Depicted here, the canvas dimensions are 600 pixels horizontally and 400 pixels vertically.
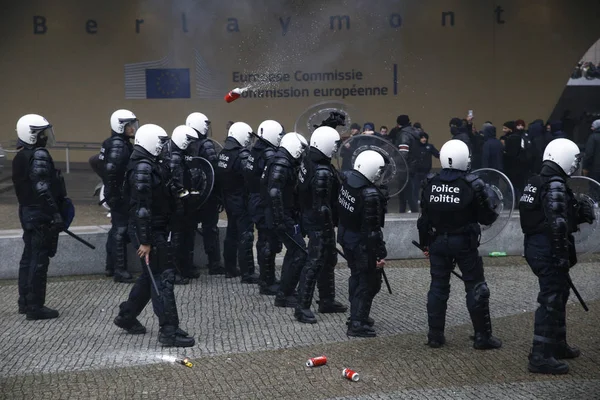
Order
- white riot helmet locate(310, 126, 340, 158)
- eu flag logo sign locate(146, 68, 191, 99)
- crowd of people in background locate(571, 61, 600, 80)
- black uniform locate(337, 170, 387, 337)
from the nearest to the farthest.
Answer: black uniform locate(337, 170, 387, 337) < white riot helmet locate(310, 126, 340, 158) < eu flag logo sign locate(146, 68, 191, 99) < crowd of people in background locate(571, 61, 600, 80)

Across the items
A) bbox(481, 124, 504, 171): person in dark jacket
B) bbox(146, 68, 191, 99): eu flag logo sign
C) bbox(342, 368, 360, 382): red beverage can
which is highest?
bbox(146, 68, 191, 99): eu flag logo sign

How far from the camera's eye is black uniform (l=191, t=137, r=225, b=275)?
1038 cm

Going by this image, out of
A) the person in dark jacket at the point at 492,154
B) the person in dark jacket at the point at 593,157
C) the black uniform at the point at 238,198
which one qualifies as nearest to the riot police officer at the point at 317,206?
the black uniform at the point at 238,198

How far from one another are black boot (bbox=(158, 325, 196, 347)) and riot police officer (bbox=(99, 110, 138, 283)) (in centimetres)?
227

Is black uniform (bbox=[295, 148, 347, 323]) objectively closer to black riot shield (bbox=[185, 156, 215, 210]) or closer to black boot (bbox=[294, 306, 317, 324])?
black boot (bbox=[294, 306, 317, 324])

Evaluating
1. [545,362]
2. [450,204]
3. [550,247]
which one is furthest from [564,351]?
[450,204]

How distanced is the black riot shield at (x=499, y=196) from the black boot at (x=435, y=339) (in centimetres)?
335

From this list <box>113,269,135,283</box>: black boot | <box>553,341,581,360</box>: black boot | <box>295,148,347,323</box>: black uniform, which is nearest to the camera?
<box>553,341,581,360</box>: black boot

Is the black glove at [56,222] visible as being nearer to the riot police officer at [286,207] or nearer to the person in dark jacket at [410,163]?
the riot police officer at [286,207]

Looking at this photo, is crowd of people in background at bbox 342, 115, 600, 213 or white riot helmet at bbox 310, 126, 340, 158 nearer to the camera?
white riot helmet at bbox 310, 126, 340, 158

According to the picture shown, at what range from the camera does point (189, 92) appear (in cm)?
1870

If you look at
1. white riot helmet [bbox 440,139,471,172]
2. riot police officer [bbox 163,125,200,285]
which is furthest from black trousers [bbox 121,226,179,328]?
white riot helmet [bbox 440,139,471,172]

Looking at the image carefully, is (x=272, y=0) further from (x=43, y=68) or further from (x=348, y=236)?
(x=348, y=236)

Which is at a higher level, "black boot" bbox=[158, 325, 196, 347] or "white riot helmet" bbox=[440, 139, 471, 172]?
"white riot helmet" bbox=[440, 139, 471, 172]
